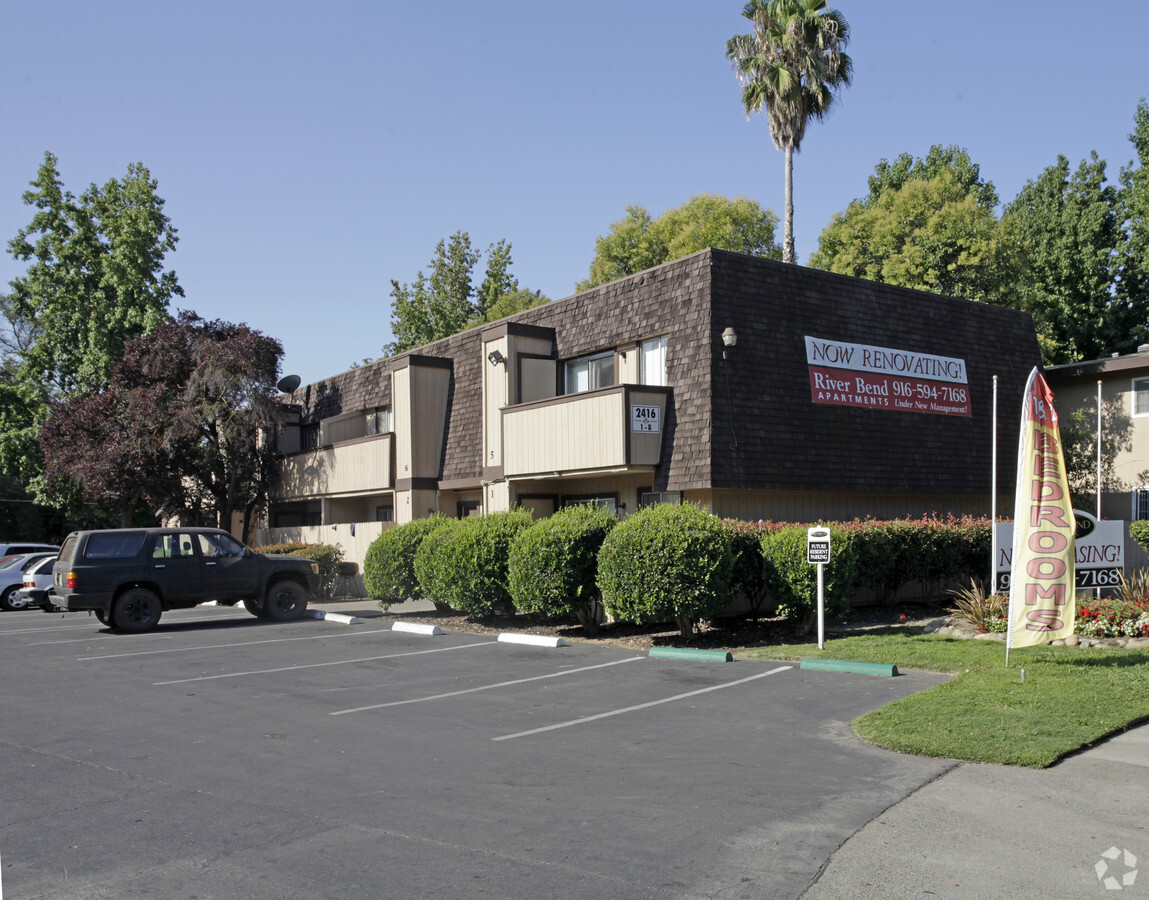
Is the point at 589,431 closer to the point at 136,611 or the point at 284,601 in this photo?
the point at 284,601

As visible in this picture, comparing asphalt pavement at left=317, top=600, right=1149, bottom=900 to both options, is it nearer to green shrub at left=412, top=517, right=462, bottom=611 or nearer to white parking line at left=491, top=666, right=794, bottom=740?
white parking line at left=491, top=666, right=794, bottom=740

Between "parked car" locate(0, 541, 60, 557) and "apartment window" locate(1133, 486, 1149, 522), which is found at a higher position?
"apartment window" locate(1133, 486, 1149, 522)

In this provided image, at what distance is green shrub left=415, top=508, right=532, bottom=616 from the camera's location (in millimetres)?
16656

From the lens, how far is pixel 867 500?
2022cm

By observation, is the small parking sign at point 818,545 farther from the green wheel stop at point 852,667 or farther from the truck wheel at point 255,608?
the truck wheel at point 255,608

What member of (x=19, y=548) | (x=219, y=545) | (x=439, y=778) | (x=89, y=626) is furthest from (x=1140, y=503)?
(x=19, y=548)

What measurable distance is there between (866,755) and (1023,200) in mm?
38203

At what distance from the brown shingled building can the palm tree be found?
11149 mm

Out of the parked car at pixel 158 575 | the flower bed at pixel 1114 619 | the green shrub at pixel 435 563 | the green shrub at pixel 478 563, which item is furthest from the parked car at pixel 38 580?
the flower bed at pixel 1114 619

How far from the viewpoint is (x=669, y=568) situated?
1388 centimetres

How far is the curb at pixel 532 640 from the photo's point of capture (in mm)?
15008

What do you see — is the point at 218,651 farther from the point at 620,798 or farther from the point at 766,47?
the point at 766,47

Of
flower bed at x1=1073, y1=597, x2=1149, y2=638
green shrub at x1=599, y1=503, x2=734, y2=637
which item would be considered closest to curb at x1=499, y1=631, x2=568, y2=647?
green shrub at x1=599, y1=503, x2=734, y2=637

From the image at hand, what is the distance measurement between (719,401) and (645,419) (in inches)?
54.3
